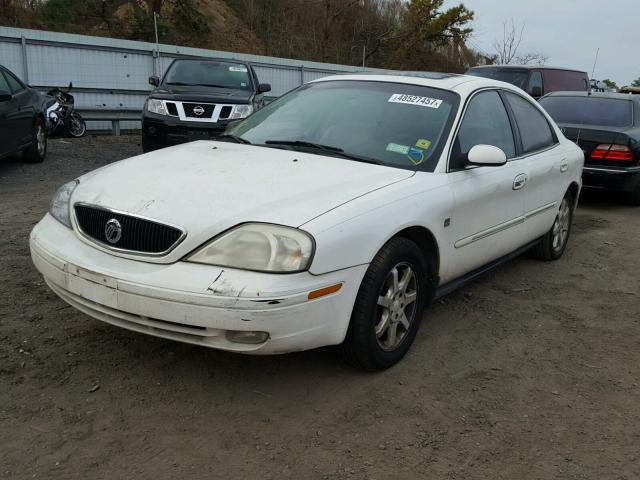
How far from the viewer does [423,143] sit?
3.88 metres

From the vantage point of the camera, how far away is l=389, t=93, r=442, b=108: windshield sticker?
411 centimetres

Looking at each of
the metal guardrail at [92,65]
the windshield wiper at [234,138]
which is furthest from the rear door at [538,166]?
the metal guardrail at [92,65]

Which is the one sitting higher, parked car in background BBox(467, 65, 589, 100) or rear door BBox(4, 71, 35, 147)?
parked car in background BBox(467, 65, 589, 100)

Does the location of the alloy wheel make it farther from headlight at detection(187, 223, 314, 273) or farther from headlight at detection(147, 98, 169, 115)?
headlight at detection(147, 98, 169, 115)

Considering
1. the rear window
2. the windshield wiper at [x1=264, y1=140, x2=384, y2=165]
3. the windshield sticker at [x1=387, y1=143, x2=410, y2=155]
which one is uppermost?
the windshield sticker at [x1=387, y1=143, x2=410, y2=155]

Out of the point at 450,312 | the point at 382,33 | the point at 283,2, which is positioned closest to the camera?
the point at 450,312

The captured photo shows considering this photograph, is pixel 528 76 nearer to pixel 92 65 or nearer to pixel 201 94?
pixel 201 94

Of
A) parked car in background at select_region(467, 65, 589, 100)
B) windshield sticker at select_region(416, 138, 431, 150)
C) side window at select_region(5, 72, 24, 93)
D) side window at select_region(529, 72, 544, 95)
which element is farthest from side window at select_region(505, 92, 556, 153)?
side window at select_region(529, 72, 544, 95)

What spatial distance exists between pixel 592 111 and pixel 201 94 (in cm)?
570

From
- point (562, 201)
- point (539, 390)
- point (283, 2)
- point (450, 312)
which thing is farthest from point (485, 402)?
point (283, 2)

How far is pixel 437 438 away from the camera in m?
2.87

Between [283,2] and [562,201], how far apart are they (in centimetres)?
2884

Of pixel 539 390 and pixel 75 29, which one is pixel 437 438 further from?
pixel 75 29

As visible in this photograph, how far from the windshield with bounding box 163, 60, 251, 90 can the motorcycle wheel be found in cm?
319
